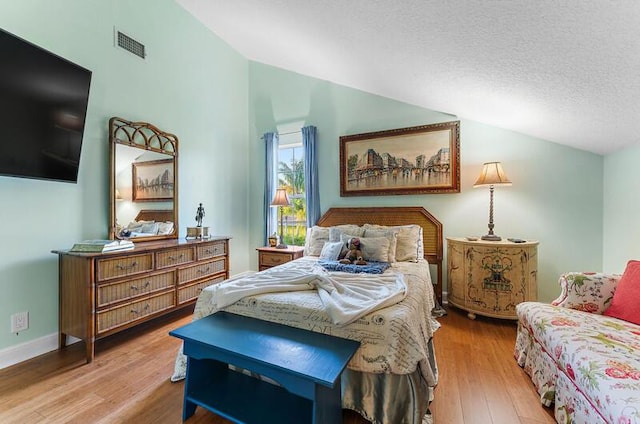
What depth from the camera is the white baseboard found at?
193 centimetres

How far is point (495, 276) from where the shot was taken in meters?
2.62

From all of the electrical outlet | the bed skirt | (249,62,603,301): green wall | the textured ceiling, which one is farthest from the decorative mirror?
the bed skirt

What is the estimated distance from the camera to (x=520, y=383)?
1.75 meters

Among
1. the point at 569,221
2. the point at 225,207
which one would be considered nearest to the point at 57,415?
the point at 225,207

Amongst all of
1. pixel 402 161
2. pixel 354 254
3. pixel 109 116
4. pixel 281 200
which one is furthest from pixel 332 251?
pixel 109 116

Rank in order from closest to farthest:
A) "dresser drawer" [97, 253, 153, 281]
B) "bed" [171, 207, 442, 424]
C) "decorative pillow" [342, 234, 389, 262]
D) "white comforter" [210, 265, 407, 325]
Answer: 1. "bed" [171, 207, 442, 424]
2. "white comforter" [210, 265, 407, 325]
3. "dresser drawer" [97, 253, 153, 281]
4. "decorative pillow" [342, 234, 389, 262]

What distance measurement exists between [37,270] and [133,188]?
0.99 m

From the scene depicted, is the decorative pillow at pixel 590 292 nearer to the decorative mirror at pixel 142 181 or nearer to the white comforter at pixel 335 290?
the white comforter at pixel 335 290

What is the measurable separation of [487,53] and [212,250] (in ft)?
10.1

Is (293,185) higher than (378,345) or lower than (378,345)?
higher

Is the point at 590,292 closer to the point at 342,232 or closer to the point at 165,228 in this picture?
the point at 342,232

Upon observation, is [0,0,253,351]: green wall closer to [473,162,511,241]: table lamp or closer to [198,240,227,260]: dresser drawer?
[198,240,227,260]: dresser drawer

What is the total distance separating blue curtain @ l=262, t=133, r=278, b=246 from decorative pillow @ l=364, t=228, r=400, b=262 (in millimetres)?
1735

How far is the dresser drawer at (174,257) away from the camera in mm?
2497
